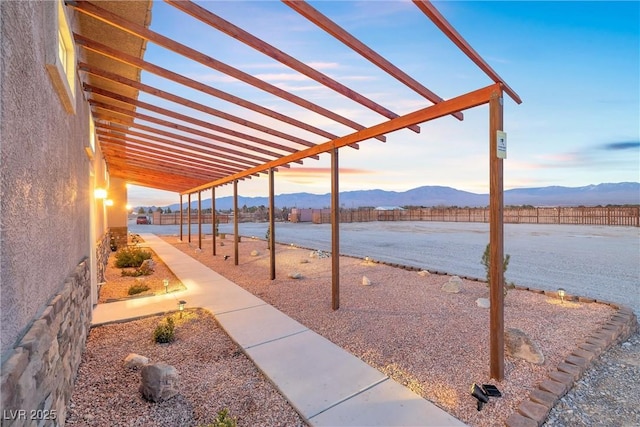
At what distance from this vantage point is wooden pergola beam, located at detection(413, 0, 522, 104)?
208cm

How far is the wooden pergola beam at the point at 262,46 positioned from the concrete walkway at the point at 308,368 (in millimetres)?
2925

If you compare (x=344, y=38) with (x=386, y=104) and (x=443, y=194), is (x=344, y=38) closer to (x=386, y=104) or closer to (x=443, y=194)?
(x=386, y=104)

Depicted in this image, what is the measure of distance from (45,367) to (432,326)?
12.6 feet

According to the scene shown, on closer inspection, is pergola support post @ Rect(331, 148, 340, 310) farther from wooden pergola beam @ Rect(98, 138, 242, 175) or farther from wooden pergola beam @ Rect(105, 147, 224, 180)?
wooden pergola beam @ Rect(105, 147, 224, 180)

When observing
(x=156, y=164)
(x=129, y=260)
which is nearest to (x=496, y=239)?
(x=156, y=164)

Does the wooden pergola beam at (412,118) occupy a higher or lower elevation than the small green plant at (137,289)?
higher

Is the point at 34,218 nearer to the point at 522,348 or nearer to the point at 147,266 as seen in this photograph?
the point at 522,348

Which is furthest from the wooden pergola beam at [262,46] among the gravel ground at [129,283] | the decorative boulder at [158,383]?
the gravel ground at [129,283]

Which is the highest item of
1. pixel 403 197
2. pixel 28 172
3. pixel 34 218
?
pixel 403 197

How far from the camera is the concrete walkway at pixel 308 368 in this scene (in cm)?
216

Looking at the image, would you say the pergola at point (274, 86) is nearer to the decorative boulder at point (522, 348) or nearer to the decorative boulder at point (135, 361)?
the decorative boulder at point (522, 348)

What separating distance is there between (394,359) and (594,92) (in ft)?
43.3

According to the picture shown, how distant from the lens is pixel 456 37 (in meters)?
2.31

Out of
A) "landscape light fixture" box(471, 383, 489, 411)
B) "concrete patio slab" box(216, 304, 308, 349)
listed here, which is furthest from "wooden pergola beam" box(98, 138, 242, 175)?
"landscape light fixture" box(471, 383, 489, 411)
